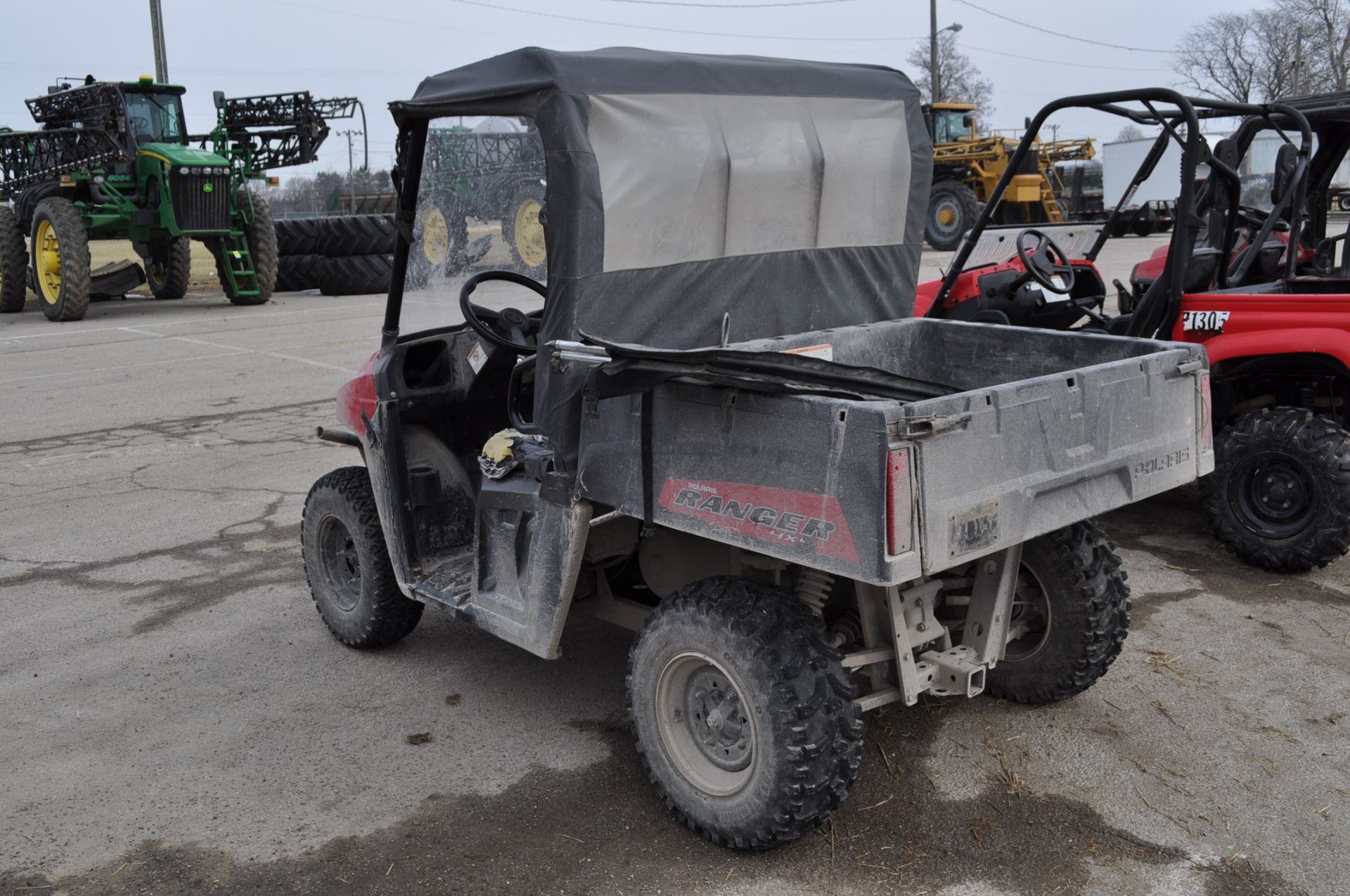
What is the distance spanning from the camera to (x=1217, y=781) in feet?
12.1

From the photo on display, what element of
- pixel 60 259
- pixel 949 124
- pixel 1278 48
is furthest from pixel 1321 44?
pixel 60 259

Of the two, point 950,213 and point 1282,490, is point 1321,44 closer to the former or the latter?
point 950,213

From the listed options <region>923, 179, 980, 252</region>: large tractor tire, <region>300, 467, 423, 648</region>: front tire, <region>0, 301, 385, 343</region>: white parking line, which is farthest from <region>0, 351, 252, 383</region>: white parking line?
<region>923, 179, 980, 252</region>: large tractor tire

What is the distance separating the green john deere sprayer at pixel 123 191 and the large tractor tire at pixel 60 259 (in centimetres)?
2

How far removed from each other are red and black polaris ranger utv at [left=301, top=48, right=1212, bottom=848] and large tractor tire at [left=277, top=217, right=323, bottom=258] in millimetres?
16604

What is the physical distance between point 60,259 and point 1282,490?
1570 centimetres

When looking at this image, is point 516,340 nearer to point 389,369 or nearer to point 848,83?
point 389,369

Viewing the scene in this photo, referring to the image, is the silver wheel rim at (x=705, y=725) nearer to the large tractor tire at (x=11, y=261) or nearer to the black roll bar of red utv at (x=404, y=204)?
the black roll bar of red utv at (x=404, y=204)

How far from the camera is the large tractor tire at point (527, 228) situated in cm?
404

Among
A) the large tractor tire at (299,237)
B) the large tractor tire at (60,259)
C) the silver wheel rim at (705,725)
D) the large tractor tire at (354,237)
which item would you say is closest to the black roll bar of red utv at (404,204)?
the silver wheel rim at (705,725)

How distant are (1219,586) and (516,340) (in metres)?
3.33

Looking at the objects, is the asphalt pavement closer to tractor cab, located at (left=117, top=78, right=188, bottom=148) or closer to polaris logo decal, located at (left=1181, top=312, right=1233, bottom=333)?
polaris logo decal, located at (left=1181, top=312, right=1233, bottom=333)

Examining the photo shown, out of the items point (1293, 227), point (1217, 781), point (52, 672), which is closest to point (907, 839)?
point (1217, 781)

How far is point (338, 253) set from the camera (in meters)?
20.1
